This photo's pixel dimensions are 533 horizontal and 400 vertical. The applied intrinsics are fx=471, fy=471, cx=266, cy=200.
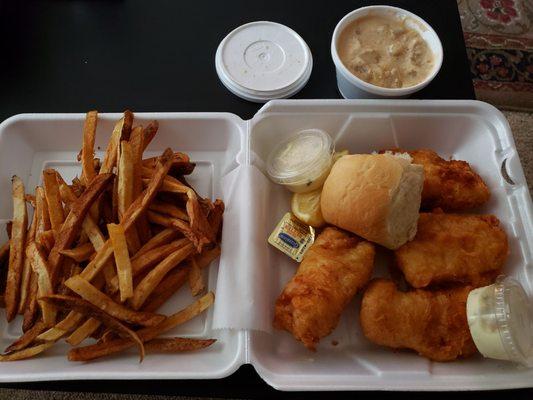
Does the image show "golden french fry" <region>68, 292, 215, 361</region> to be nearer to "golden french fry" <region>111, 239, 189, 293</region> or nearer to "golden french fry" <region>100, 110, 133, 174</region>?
"golden french fry" <region>111, 239, 189, 293</region>

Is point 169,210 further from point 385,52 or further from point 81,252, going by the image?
point 385,52

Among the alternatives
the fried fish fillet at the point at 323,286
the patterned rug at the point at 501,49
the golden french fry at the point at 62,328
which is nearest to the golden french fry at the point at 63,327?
the golden french fry at the point at 62,328

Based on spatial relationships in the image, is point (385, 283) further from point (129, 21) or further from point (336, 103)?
point (129, 21)

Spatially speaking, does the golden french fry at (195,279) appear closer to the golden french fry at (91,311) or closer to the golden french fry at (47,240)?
the golden french fry at (91,311)

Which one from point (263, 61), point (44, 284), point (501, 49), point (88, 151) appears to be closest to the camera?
point (44, 284)

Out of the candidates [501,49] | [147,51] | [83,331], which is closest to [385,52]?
[147,51]

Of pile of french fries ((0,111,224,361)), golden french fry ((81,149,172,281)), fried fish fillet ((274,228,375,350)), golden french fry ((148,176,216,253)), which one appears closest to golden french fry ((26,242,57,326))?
pile of french fries ((0,111,224,361))

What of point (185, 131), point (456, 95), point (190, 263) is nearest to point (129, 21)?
point (185, 131)
